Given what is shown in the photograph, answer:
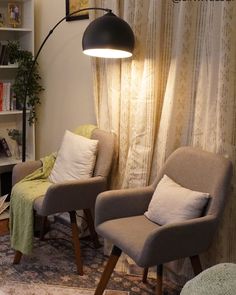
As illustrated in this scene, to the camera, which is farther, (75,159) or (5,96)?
(5,96)

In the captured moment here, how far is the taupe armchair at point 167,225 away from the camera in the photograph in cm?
179

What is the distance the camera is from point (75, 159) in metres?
2.65

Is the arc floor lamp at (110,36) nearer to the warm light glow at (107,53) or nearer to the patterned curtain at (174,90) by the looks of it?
the warm light glow at (107,53)

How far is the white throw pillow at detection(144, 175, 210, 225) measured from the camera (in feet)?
6.44

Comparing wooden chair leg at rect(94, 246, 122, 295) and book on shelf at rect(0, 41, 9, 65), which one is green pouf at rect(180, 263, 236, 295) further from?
book on shelf at rect(0, 41, 9, 65)

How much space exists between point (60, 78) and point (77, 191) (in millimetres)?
1260

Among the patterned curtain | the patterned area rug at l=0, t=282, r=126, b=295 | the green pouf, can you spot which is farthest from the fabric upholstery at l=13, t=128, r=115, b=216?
the green pouf

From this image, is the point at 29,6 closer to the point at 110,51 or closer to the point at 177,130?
the point at 110,51

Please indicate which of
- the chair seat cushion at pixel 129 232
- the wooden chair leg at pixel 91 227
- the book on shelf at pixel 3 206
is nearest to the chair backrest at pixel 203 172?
the chair seat cushion at pixel 129 232

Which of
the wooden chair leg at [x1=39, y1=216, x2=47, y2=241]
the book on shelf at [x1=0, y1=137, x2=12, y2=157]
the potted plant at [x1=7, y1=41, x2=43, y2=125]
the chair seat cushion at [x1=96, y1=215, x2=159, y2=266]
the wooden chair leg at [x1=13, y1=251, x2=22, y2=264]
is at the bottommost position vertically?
the wooden chair leg at [x1=13, y1=251, x2=22, y2=264]

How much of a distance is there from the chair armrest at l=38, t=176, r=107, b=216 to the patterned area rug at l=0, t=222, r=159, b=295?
42 centimetres

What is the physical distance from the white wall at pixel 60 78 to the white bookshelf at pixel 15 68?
119mm

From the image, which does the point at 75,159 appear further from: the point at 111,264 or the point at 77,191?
the point at 111,264

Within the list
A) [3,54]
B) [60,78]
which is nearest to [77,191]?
[60,78]
